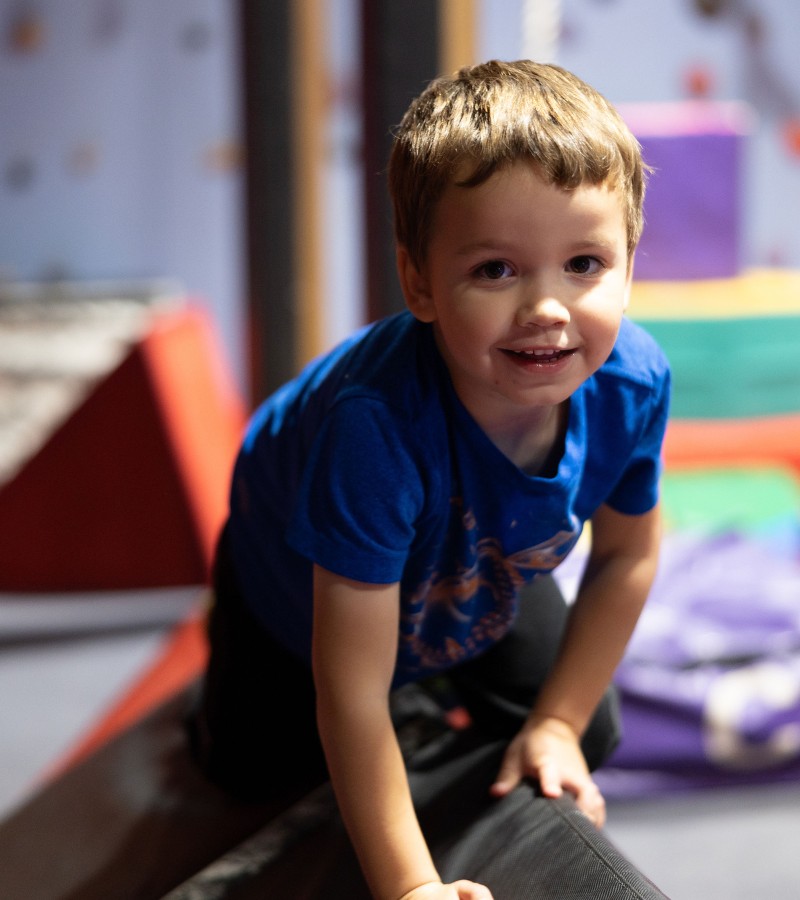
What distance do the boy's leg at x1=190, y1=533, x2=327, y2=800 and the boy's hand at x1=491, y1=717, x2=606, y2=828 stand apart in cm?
21

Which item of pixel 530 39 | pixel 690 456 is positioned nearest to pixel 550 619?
pixel 530 39

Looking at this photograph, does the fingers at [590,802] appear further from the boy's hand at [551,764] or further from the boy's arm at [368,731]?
the boy's arm at [368,731]

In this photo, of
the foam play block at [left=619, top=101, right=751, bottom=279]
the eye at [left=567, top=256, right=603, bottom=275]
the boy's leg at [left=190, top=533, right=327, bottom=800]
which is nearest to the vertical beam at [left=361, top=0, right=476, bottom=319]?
the boy's leg at [left=190, top=533, right=327, bottom=800]

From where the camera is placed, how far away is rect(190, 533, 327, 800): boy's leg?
973 millimetres

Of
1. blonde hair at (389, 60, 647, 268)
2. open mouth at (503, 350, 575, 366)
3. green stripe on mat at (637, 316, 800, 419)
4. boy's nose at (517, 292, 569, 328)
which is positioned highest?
blonde hair at (389, 60, 647, 268)

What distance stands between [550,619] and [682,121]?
1.52 meters

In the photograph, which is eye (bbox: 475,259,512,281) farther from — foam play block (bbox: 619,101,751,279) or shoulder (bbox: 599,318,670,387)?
foam play block (bbox: 619,101,751,279)

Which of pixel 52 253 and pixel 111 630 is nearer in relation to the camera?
pixel 111 630

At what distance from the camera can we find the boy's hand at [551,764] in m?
0.82

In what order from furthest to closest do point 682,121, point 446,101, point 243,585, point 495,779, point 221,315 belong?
point 221,315
point 682,121
point 243,585
point 495,779
point 446,101

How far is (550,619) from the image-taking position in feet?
3.08

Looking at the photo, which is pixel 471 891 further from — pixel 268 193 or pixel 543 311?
pixel 268 193

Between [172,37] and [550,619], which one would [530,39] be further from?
[172,37]

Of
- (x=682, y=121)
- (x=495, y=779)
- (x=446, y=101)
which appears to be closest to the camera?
(x=446, y=101)
